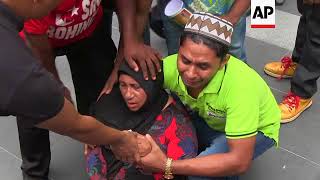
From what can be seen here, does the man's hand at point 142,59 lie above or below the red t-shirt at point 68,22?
below

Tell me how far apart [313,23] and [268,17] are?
347mm

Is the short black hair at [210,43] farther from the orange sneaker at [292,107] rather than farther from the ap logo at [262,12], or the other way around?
the orange sneaker at [292,107]

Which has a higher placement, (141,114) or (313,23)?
(313,23)

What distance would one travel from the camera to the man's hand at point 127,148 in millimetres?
1723

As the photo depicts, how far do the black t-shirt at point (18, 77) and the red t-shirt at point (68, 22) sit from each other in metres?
0.46

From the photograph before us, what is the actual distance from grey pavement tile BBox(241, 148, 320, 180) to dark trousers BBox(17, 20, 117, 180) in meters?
0.82

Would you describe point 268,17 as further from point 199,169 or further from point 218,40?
point 199,169

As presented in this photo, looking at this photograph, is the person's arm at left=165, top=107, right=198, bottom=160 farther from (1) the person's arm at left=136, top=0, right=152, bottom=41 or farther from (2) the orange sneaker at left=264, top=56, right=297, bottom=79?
(2) the orange sneaker at left=264, top=56, right=297, bottom=79

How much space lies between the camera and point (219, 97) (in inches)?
72.8

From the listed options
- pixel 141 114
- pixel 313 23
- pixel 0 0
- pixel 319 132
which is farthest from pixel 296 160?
pixel 0 0

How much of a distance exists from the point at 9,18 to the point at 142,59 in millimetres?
888

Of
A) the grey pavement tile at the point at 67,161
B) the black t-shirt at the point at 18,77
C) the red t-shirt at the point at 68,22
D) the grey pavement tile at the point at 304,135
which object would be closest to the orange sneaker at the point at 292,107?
the grey pavement tile at the point at 304,135

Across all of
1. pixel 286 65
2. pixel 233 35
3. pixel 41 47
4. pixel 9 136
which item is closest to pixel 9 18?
pixel 41 47

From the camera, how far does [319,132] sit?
2.55 metres
